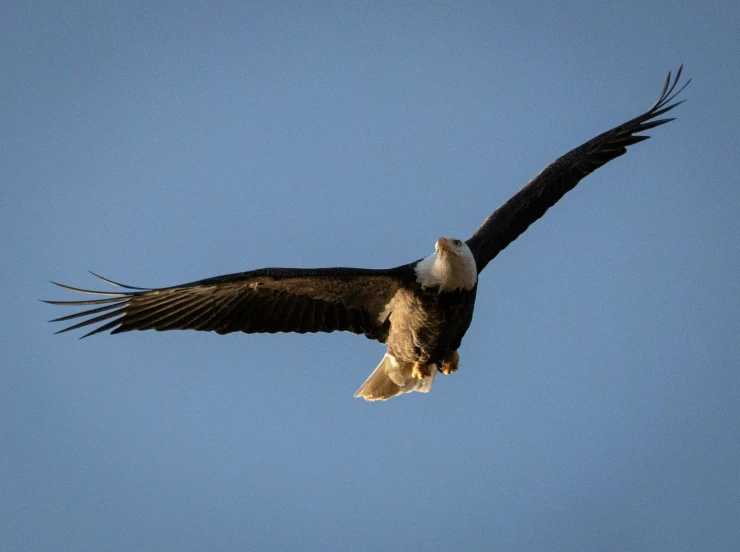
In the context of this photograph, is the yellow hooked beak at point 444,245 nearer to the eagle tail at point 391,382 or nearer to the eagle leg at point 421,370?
the eagle leg at point 421,370

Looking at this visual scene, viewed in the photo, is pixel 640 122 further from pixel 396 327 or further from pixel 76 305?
pixel 76 305

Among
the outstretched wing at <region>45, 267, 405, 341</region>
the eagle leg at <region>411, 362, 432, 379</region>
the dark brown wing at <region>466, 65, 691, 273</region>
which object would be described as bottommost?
the eagle leg at <region>411, 362, 432, 379</region>

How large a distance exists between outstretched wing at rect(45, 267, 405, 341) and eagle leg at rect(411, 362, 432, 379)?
18.5 inches

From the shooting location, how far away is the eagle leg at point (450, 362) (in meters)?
10.7

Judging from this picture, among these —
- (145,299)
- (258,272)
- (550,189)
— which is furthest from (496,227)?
(145,299)

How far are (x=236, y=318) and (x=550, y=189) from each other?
11.1 feet

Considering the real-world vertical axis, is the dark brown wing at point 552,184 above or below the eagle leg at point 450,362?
above

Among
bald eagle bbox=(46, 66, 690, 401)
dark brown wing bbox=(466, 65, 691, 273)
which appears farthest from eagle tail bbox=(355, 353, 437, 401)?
dark brown wing bbox=(466, 65, 691, 273)

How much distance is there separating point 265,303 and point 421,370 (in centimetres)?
166

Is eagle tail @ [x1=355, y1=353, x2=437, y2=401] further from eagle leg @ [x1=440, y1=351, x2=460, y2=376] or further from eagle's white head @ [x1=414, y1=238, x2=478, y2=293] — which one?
eagle's white head @ [x1=414, y1=238, x2=478, y2=293]

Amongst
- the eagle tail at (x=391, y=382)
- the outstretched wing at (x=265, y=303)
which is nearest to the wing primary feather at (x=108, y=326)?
the outstretched wing at (x=265, y=303)

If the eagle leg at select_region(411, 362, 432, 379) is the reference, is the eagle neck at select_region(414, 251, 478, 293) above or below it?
above

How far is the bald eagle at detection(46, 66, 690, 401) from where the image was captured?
986 centimetres

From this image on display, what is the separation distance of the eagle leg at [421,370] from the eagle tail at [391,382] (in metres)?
0.05
